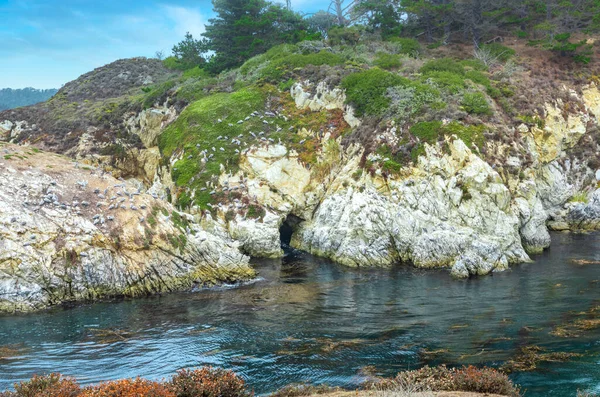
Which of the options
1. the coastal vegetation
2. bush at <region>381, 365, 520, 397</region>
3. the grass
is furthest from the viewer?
the grass

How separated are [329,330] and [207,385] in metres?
7.45

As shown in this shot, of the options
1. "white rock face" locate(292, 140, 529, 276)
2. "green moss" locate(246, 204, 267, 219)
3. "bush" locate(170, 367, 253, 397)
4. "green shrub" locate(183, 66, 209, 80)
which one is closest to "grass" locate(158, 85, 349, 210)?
"green moss" locate(246, 204, 267, 219)

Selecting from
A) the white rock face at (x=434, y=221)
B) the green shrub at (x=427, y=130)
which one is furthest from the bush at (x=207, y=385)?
the green shrub at (x=427, y=130)

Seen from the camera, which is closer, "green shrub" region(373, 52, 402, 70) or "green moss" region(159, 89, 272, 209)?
"green moss" region(159, 89, 272, 209)

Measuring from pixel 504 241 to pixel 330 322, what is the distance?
45.1 ft

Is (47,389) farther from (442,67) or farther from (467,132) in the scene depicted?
(442,67)

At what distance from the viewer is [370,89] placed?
35.6 meters

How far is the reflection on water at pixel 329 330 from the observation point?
13719 millimetres

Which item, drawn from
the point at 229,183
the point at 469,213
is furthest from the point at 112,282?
the point at 469,213

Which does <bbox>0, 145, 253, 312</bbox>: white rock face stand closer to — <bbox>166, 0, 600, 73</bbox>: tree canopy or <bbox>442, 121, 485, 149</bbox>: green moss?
<bbox>442, 121, 485, 149</bbox>: green moss

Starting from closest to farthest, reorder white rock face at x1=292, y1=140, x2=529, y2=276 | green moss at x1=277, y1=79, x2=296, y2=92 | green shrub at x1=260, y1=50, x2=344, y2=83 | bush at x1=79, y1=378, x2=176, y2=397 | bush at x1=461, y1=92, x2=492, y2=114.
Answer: bush at x1=79, y1=378, x2=176, y2=397 → white rock face at x1=292, y1=140, x2=529, y2=276 → bush at x1=461, y1=92, x2=492, y2=114 → green moss at x1=277, y1=79, x2=296, y2=92 → green shrub at x1=260, y1=50, x2=344, y2=83

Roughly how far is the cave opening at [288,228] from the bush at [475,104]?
14.1 meters

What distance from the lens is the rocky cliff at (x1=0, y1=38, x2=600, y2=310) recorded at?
22.7 metres

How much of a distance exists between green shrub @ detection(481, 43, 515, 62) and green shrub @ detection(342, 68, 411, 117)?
1688cm
